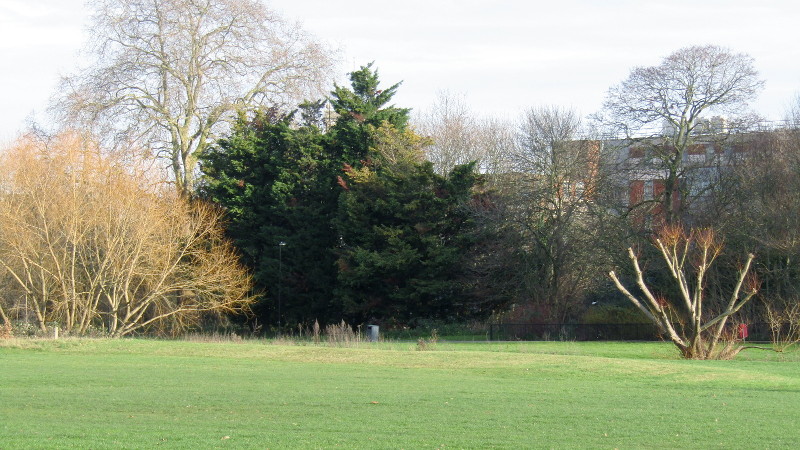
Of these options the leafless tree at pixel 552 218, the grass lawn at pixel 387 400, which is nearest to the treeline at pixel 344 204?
the leafless tree at pixel 552 218

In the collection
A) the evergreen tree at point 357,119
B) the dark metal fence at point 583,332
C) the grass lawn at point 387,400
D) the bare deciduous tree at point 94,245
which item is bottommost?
the grass lawn at point 387,400

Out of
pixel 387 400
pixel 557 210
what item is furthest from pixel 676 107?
pixel 387 400

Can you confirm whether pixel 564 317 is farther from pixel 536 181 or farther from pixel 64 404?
pixel 64 404

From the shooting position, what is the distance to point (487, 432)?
40.8ft

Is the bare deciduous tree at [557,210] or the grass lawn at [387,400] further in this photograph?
the bare deciduous tree at [557,210]

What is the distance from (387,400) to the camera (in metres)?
16.5

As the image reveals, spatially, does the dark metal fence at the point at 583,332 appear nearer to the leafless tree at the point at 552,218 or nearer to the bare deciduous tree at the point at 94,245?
the leafless tree at the point at 552,218

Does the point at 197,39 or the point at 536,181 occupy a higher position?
the point at 197,39

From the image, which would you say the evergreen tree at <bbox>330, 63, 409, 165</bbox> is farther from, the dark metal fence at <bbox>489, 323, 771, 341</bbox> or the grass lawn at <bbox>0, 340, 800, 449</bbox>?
the grass lawn at <bbox>0, 340, 800, 449</bbox>

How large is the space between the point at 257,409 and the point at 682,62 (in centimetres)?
3305

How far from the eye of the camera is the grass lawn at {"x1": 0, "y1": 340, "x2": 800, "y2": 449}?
38.9 ft

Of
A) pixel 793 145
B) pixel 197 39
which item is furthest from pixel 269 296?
pixel 793 145

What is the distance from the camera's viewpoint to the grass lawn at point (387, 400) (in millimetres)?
11852

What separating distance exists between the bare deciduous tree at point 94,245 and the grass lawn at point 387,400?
9053mm
